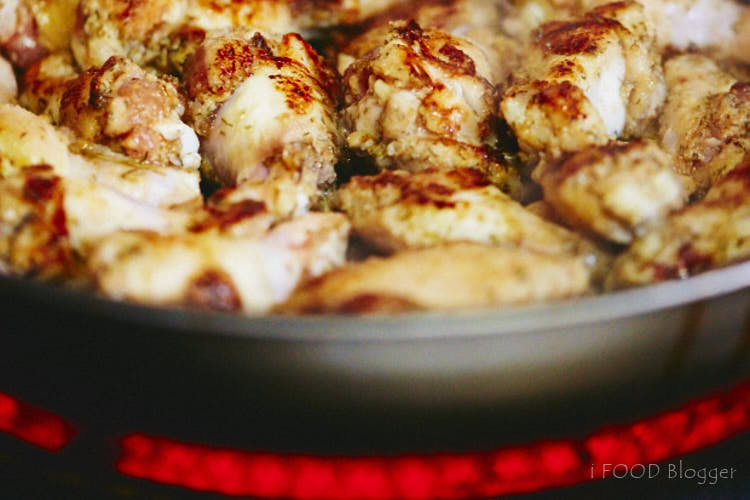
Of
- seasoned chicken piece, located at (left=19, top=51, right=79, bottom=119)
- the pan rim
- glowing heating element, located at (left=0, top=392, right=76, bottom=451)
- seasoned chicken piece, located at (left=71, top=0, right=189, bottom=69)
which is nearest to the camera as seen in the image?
the pan rim

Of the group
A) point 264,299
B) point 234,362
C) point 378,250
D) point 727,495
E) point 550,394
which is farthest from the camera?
point 727,495

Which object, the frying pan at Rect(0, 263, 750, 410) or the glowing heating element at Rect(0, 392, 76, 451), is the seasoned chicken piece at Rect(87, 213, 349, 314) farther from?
the glowing heating element at Rect(0, 392, 76, 451)

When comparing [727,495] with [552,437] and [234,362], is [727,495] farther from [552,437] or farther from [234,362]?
[234,362]

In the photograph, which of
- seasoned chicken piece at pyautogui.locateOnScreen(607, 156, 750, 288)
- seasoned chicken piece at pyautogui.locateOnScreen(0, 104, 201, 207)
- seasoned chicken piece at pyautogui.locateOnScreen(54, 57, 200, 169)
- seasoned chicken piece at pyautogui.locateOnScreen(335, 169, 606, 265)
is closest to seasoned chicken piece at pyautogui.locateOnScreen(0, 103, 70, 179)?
seasoned chicken piece at pyautogui.locateOnScreen(0, 104, 201, 207)

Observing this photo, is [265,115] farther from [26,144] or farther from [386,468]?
[386,468]

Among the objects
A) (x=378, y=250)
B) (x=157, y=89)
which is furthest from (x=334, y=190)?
(x=157, y=89)
